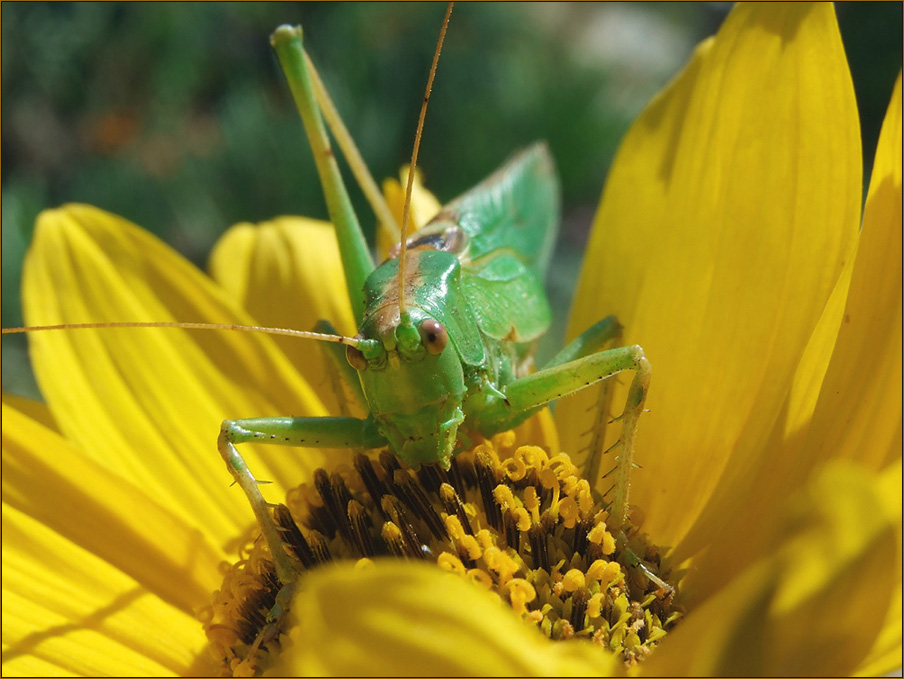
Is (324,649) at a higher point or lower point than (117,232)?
lower

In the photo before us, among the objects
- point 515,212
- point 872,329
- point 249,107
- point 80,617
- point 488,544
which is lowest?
point 80,617

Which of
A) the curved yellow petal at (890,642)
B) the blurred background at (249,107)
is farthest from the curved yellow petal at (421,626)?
the blurred background at (249,107)

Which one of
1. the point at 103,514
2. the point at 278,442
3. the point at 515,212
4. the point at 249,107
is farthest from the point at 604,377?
the point at 249,107

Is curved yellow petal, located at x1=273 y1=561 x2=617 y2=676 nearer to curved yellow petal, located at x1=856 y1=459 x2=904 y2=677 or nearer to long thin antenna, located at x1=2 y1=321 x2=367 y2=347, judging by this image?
curved yellow petal, located at x1=856 y1=459 x2=904 y2=677

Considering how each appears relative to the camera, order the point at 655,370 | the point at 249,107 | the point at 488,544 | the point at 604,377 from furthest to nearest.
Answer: the point at 249,107
the point at 655,370
the point at 604,377
the point at 488,544

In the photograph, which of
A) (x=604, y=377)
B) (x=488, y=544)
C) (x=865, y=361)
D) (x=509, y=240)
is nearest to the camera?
(x=865, y=361)

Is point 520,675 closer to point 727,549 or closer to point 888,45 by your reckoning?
point 727,549

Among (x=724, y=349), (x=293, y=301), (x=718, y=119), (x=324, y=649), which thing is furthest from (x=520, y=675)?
(x=293, y=301)

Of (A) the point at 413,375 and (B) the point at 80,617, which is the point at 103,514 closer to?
(B) the point at 80,617
